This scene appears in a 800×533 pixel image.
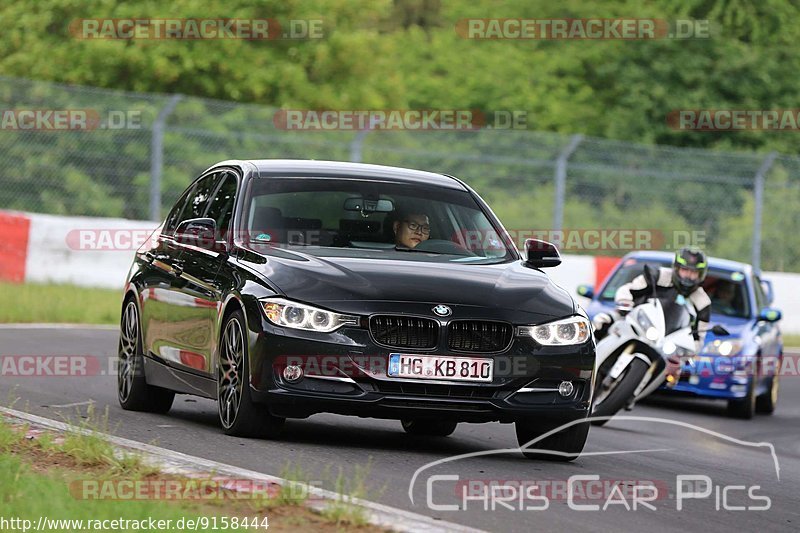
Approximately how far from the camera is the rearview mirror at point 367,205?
1078 cm

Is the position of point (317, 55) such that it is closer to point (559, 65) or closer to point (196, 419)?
point (559, 65)

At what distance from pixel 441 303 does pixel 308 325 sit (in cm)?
72

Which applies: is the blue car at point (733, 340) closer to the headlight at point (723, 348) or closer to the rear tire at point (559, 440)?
the headlight at point (723, 348)

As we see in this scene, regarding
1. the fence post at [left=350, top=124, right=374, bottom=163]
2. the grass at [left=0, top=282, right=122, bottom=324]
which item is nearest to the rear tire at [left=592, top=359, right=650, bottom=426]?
the grass at [left=0, top=282, right=122, bottom=324]

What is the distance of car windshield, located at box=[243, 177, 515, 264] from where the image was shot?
417 inches

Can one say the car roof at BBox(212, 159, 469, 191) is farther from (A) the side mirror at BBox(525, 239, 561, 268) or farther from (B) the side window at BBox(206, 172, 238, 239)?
(A) the side mirror at BBox(525, 239, 561, 268)

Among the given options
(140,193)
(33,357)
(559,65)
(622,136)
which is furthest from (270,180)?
(559,65)

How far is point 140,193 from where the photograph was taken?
25.0m

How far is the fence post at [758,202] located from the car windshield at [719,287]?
7.44 meters

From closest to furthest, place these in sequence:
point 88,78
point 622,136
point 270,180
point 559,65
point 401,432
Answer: point 270,180 → point 401,432 → point 88,78 → point 622,136 → point 559,65

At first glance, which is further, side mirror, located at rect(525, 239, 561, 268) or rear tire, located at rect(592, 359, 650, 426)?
rear tire, located at rect(592, 359, 650, 426)

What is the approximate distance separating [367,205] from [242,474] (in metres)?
3.14

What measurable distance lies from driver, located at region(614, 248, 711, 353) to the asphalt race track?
0.99 meters

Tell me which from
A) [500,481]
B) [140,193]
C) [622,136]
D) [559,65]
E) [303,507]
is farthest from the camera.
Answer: [559,65]
